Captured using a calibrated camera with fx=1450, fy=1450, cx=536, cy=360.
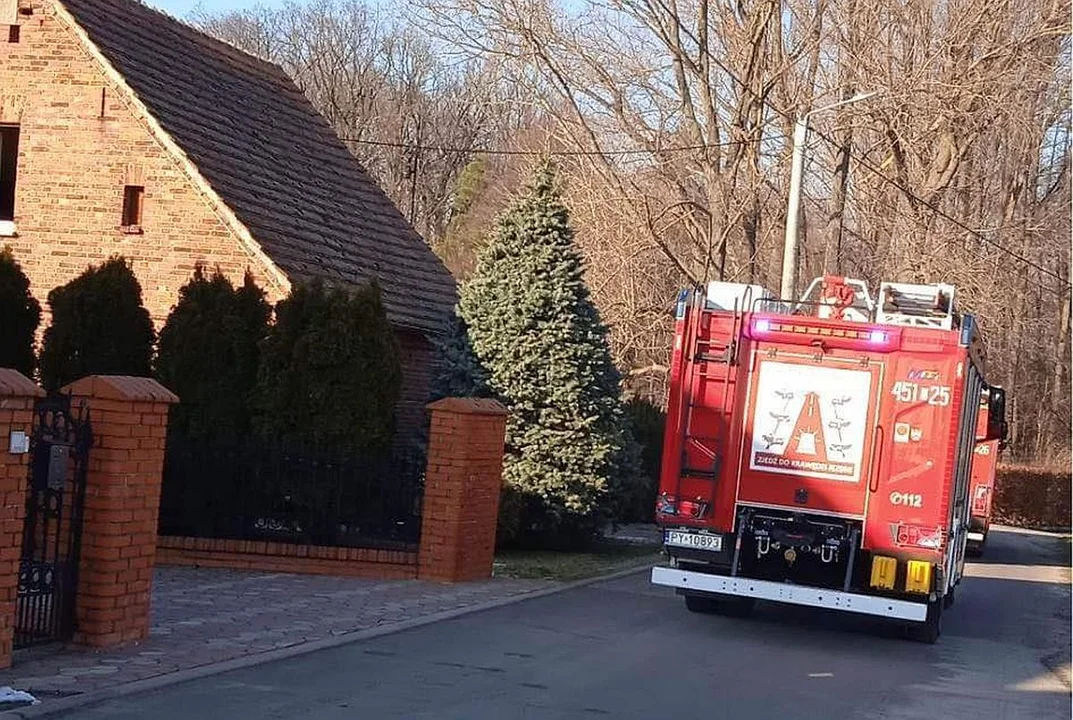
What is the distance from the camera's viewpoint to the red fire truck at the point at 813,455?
12.9 metres

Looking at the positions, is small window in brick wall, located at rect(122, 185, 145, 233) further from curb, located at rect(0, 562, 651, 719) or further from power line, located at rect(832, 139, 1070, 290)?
power line, located at rect(832, 139, 1070, 290)

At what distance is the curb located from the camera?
8086 mm

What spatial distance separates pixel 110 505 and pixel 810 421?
651 centimetres

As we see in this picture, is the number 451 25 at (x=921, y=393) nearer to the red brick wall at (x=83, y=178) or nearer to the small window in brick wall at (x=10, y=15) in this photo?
the red brick wall at (x=83, y=178)

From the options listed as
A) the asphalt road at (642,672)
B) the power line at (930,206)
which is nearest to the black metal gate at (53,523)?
the asphalt road at (642,672)

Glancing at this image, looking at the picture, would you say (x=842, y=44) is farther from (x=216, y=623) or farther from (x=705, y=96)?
(x=216, y=623)

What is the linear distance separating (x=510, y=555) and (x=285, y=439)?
3.92 metres

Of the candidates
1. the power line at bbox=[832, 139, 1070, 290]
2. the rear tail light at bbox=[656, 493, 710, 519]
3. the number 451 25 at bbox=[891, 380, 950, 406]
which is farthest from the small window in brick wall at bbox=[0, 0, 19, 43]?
the power line at bbox=[832, 139, 1070, 290]

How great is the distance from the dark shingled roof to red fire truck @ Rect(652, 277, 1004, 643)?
7488 millimetres

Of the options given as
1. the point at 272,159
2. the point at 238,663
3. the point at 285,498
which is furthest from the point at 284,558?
the point at 272,159

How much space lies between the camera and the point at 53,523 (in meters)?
9.96

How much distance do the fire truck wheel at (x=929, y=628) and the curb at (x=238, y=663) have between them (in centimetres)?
370

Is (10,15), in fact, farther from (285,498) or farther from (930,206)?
(930,206)

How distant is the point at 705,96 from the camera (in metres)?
30.2
